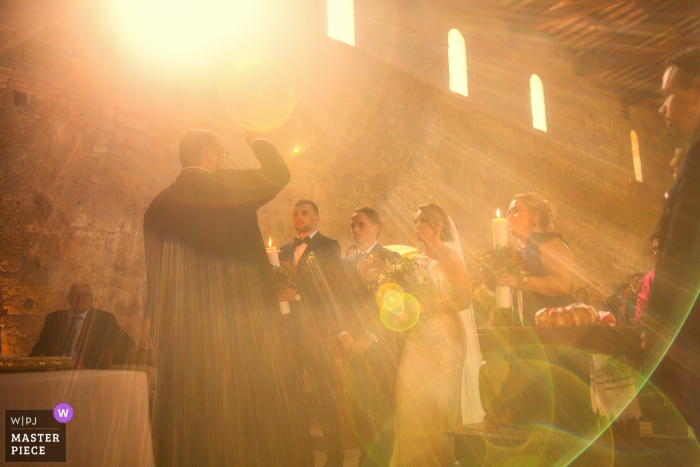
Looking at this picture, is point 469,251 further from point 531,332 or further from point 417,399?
point 531,332

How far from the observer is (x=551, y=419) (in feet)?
6.85

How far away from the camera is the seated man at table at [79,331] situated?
4.06m

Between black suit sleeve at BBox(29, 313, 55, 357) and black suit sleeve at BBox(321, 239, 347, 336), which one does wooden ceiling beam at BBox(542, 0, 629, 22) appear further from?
black suit sleeve at BBox(29, 313, 55, 357)

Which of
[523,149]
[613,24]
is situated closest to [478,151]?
[523,149]

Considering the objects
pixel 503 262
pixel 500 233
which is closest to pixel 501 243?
pixel 500 233

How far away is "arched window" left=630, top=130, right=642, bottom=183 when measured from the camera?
14.9m

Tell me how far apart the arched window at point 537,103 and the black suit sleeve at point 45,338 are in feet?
34.6

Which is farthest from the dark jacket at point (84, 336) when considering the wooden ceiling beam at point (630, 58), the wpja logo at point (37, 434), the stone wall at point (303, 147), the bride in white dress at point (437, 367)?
the wooden ceiling beam at point (630, 58)

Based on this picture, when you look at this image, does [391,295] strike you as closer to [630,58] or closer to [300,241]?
[300,241]

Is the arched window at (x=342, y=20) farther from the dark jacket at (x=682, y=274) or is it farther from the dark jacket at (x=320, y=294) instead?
the dark jacket at (x=682, y=274)

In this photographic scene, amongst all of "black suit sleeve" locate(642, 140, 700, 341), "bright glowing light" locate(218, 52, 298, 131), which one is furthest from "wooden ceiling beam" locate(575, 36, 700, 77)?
"black suit sleeve" locate(642, 140, 700, 341)

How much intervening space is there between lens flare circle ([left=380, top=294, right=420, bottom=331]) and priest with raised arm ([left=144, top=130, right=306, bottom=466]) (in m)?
1.01

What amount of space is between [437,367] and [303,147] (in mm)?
4273

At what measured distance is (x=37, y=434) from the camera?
126 centimetres
